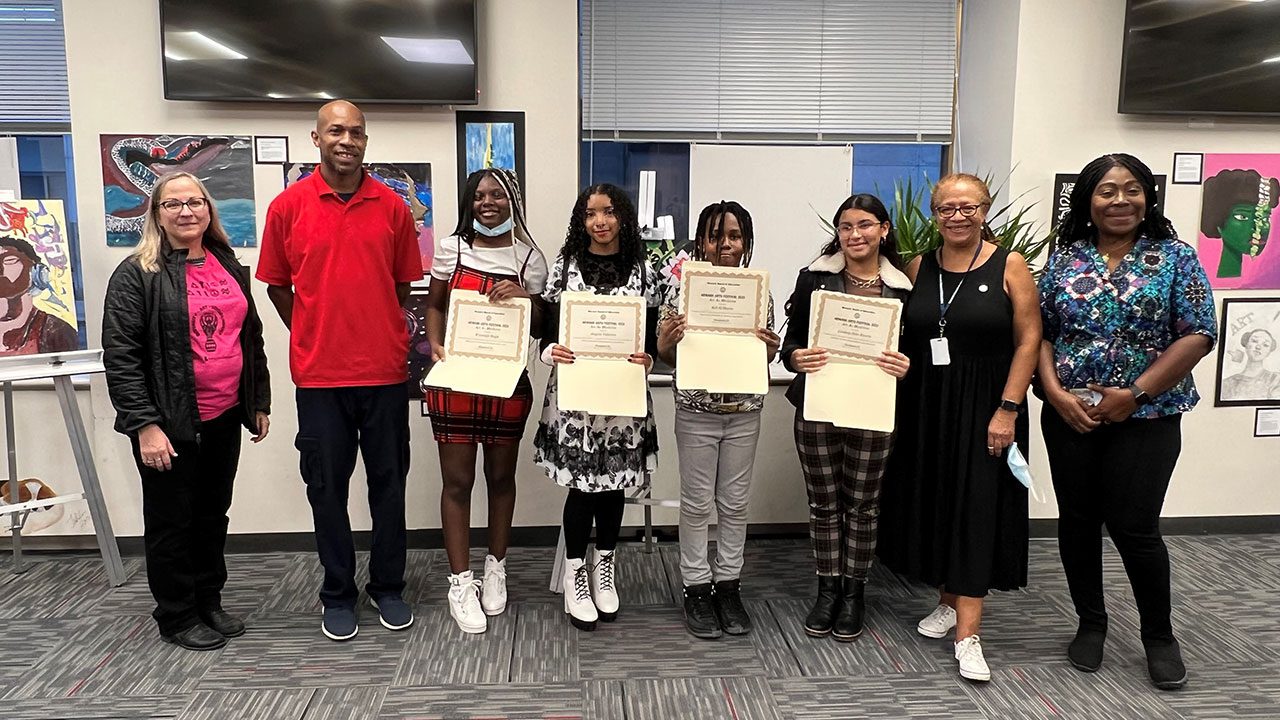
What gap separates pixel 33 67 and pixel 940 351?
3.59 meters

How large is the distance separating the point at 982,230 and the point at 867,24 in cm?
160

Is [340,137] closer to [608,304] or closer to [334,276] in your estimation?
[334,276]

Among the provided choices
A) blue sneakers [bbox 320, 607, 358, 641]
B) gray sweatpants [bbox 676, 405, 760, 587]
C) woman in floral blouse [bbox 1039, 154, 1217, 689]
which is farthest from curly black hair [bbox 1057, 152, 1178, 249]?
blue sneakers [bbox 320, 607, 358, 641]

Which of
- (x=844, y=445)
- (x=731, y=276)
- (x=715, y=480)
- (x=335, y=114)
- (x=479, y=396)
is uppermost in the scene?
(x=335, y=114)

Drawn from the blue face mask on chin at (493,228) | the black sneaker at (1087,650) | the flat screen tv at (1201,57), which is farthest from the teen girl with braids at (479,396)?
the flat screen tv at (1201,57)

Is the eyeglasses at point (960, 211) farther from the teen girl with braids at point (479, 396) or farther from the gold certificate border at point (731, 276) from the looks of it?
the teen girl with braids at point (479, 396)

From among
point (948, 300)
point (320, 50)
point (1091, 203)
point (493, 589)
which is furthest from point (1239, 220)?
point (320, 50)

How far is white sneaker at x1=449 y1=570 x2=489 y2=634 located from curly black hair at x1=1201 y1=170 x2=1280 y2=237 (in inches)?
129

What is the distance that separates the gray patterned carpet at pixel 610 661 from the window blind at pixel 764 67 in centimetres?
192

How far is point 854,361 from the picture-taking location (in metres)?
2.34

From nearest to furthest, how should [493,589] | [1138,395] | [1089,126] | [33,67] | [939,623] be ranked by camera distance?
[1138,395], [939,623], [493,589], [33,67], [1089,126]

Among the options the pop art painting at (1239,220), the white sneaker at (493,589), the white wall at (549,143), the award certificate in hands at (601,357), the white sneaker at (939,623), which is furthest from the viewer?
the pop art painting at (1239,220)

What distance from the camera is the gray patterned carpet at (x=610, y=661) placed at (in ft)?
7.25

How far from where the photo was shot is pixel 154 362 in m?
2.37
